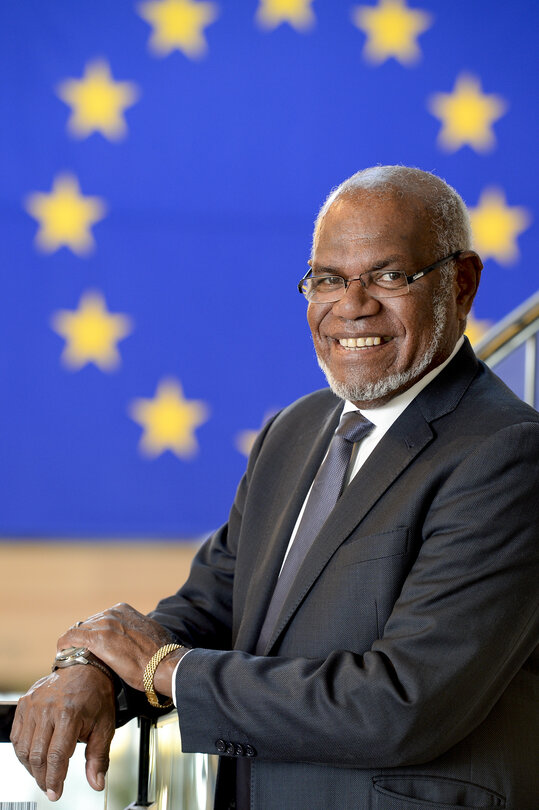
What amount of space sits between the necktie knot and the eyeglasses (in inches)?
8.7

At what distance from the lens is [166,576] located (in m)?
5.72

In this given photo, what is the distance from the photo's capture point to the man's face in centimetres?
177

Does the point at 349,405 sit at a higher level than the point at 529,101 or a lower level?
lower

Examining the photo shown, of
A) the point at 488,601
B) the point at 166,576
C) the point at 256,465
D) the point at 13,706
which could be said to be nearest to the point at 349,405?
the point at 256,465

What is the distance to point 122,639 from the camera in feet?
5.46

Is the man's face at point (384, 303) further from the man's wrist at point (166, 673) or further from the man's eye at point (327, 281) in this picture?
the man's wrist at point (166, 673)

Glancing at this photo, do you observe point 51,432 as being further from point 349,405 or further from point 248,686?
point 248,686

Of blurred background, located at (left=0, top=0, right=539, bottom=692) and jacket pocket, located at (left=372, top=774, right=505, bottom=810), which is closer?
jacket pocket, located at (left=372, top=774, right=505, bottom=810)

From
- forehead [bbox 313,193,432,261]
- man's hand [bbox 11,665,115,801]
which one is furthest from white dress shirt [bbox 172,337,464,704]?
man's hand [bbox 11,665,115,801]

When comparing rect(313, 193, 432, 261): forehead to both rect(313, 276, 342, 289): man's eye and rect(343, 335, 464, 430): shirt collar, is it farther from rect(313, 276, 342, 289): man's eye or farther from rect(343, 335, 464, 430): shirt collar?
rect(343, 335, 464, 430): shirt collar

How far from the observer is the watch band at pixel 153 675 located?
1601 millimetres

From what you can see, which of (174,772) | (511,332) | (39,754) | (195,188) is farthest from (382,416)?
(195,188)

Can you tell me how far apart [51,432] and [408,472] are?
179 inches

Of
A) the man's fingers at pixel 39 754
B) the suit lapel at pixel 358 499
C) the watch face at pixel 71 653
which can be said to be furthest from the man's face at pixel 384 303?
the man's fingers at pixel 39 754
